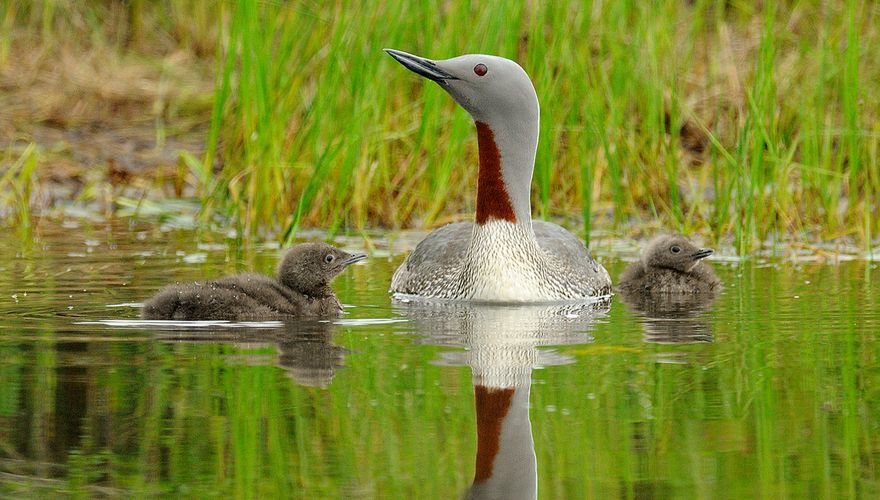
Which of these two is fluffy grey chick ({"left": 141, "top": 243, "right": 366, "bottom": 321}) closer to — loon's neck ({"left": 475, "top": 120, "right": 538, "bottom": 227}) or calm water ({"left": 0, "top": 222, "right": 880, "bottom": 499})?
calm water ({"left": 0, "top": 222, "right": 880, "bottom": 499})

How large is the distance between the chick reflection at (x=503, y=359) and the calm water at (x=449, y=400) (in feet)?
0.04

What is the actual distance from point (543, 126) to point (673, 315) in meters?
2.10

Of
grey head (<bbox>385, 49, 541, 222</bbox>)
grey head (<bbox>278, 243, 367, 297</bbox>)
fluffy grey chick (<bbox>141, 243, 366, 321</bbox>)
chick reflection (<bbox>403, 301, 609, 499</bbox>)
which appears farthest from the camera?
grey head (<bbox>385, 49, 541, 222</bbox>)

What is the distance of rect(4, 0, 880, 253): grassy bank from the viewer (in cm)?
920

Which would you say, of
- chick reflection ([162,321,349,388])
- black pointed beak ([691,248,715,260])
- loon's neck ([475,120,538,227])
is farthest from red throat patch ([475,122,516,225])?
chick reflection ([162,321,349,388])

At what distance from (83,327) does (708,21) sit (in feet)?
28.8

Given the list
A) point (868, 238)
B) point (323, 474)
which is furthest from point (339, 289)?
point (323, 474)

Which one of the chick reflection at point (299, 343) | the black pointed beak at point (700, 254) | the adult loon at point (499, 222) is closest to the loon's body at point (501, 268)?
the adult loon at point (499, 222)

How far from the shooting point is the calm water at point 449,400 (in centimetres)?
384

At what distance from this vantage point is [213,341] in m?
6.15

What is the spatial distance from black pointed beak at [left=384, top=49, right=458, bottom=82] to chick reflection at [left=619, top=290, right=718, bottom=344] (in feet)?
4.57

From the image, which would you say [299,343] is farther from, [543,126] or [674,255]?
[543,126]

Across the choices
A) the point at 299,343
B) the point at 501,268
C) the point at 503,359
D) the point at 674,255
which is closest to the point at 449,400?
the point at 503,359

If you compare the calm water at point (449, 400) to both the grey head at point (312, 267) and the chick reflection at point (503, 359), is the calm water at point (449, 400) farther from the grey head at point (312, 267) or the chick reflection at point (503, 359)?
the grey head at point (312, 267)
